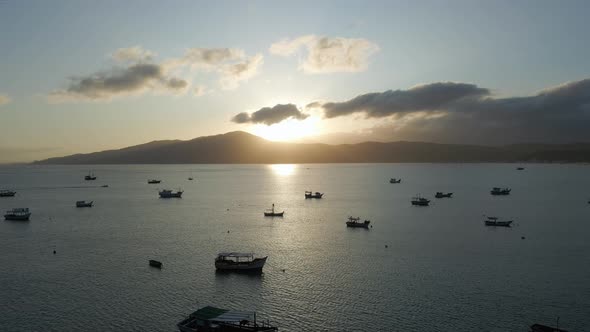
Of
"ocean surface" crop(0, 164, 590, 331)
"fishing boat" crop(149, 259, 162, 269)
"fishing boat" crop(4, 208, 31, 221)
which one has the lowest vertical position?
"ocean surface" crop(0, 164, 590, 331)

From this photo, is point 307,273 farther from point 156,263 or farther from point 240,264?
point 156,263

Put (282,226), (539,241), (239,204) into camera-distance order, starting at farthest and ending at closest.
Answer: (239,204) → (282,226) → (539,241)

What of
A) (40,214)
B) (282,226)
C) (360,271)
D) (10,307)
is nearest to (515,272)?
(360,271)

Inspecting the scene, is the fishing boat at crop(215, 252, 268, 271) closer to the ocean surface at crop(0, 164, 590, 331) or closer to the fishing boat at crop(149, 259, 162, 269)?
the ocean surface at crop(0, 164, 590, 331)

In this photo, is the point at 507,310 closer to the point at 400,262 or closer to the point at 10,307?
the point at 400,262

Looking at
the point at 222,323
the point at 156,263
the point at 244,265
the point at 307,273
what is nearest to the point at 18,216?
the point at 156,263

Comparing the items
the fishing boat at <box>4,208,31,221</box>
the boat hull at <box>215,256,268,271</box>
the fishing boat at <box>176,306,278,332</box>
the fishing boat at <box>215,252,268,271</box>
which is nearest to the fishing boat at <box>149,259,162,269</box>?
the fishing boat at <box>215,252,268,271</box>

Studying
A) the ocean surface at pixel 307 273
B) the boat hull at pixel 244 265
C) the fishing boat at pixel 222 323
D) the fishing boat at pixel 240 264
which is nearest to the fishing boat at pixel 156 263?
the ocean surface at pixel 307 273

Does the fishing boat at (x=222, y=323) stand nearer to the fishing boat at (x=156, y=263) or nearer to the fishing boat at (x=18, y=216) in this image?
the fishing boat at (x=156, y=263)
